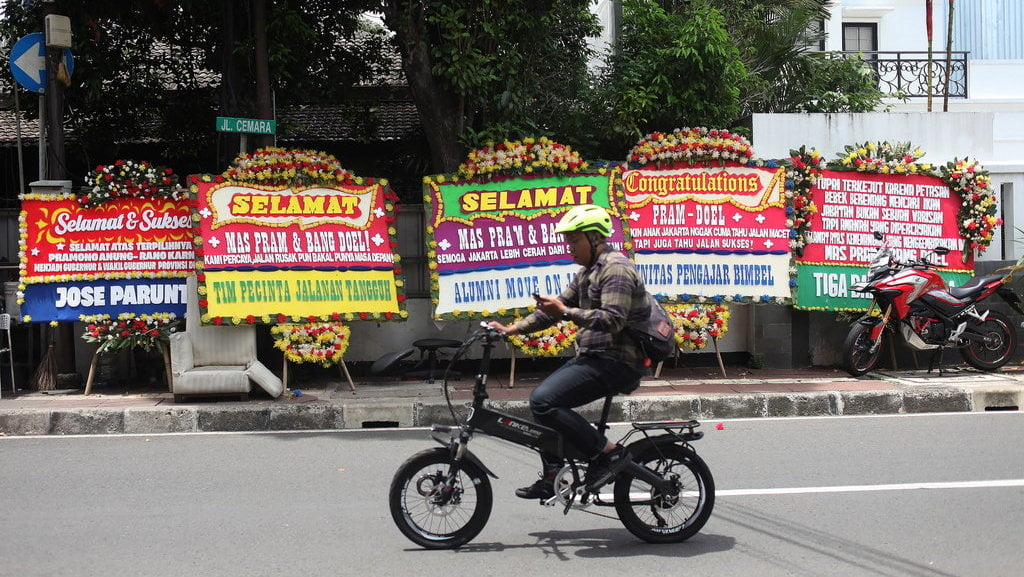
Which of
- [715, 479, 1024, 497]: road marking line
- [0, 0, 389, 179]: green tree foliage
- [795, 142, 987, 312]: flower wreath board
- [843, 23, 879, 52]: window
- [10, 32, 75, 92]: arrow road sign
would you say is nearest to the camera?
[715, 479, 1024, 497]: road marking line

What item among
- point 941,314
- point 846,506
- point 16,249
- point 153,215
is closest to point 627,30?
point 941,314

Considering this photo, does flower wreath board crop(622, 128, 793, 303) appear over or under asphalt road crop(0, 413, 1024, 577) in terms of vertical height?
over

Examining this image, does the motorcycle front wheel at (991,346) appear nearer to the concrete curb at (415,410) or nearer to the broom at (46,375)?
the concrete curb at (415,410)

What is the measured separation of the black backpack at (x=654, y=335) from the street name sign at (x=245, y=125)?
607 centimetres

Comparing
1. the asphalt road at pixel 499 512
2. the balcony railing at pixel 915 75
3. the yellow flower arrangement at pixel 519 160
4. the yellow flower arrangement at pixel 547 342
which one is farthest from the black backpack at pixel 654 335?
the balcony railing at pixel 915 75

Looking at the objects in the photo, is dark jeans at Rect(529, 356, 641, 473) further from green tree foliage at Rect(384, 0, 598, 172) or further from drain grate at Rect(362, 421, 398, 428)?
green tree foliage at Rect(384, 0, 598, 172)

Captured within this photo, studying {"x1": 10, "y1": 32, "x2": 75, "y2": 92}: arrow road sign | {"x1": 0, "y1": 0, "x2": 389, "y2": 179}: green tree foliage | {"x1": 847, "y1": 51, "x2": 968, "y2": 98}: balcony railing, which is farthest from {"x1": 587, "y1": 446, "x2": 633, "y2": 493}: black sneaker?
{"x1": 847, "y1": 51, "x2": 968, "y2": 98}: balcony railing

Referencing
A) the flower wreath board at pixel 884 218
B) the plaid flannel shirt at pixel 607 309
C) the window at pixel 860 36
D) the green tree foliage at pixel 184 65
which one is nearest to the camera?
the plaid flannel shirt at pixel 607 309

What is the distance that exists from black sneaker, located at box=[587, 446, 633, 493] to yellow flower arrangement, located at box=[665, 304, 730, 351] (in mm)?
5237

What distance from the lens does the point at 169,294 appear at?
972 centimetres

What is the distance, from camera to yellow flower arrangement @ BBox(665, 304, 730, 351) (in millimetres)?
10086

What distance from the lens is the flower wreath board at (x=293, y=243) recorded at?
30.8 ft

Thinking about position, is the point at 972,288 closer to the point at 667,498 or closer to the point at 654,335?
the point at 667,498

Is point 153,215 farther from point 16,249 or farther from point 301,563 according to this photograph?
point 301,563
